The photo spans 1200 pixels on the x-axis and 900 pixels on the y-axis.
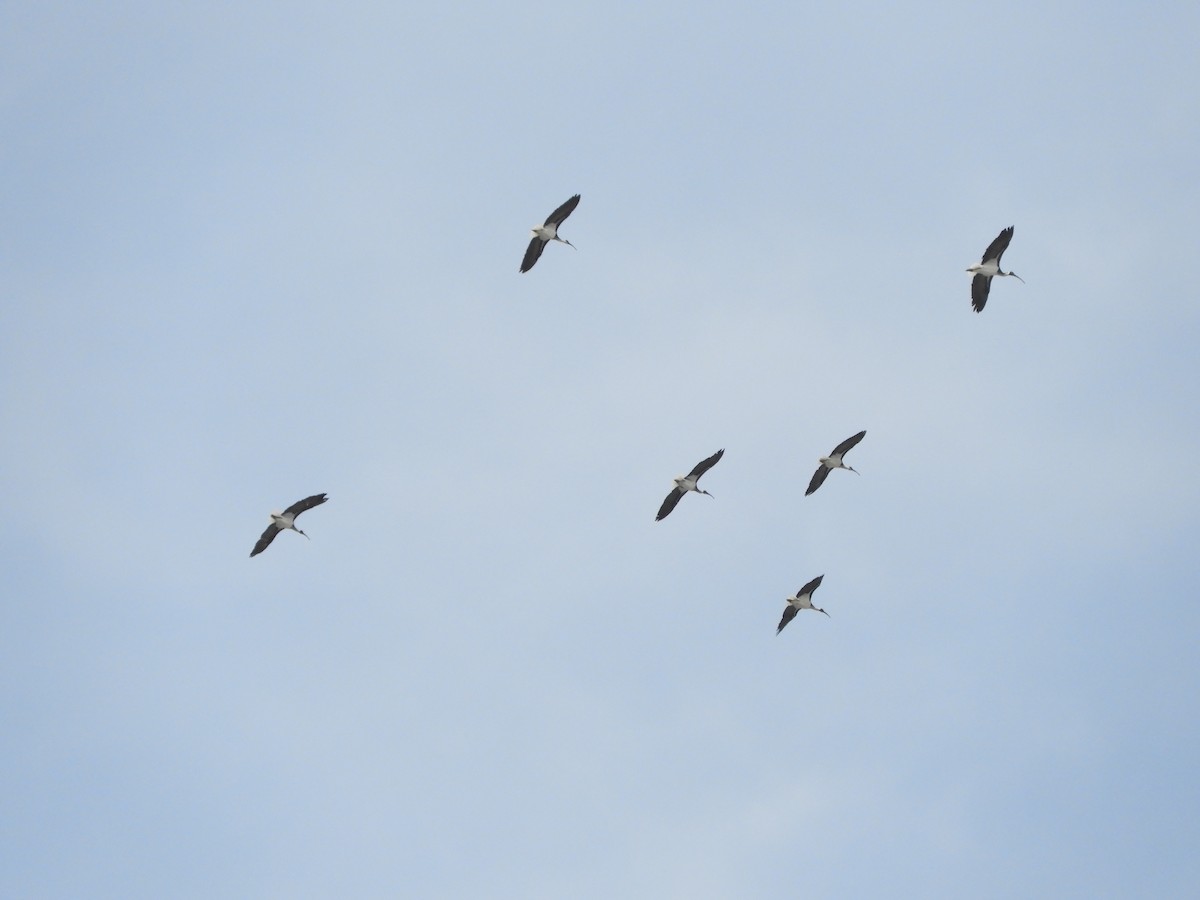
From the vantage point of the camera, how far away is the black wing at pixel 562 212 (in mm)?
78125

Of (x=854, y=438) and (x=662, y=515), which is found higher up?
(x=854, y=438)

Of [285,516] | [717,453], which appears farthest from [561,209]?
[285,516]

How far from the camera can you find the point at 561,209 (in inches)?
3081

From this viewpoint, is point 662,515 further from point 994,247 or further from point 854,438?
point 994,247

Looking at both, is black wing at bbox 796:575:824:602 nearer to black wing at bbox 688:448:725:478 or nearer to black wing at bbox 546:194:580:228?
black wing at bbox 688:448:725:478

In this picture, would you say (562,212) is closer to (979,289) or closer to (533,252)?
(533,252)

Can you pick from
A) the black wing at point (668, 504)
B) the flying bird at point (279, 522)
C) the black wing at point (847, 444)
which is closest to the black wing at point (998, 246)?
the black wing at point (847, 444)

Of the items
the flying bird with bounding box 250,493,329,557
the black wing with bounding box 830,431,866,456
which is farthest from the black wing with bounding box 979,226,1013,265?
the flying bird with bounding box 250,493,329,557

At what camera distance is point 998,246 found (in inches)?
2975

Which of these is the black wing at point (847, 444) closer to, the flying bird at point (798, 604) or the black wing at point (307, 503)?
the flying bird at point (798, 604)

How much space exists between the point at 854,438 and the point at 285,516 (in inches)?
1022

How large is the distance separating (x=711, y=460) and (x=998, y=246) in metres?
15.7

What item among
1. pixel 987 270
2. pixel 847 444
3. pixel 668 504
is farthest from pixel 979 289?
pixel 668 504

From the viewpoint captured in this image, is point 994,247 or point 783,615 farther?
point 783,615
